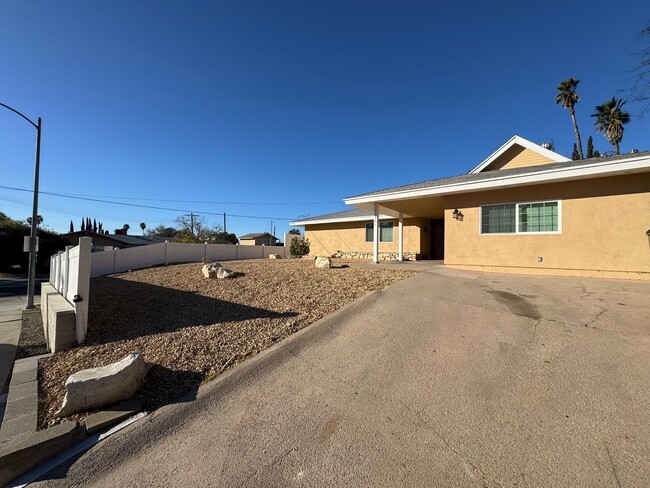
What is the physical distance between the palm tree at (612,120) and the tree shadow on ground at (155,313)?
115 feet

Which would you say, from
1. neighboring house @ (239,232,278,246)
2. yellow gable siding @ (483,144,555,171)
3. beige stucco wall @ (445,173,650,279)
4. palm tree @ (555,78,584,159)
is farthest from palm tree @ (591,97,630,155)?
neighboring house @ (239,232,278,246)

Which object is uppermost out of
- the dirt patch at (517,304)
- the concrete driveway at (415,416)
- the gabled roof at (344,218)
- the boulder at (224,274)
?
the gabled roof at (344,218)

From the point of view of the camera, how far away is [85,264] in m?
5.02

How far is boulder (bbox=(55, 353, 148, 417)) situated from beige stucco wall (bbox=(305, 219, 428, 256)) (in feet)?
48.1

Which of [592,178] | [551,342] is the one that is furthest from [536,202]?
[551,342]

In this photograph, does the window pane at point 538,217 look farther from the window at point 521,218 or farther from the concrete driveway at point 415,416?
the concrete driveway at point 415,416

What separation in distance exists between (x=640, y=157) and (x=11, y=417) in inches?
483

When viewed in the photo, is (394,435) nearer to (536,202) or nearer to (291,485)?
(291,485)

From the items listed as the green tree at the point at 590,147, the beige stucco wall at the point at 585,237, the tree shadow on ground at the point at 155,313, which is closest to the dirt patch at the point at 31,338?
the tree shadow on ground at the point at 155,313

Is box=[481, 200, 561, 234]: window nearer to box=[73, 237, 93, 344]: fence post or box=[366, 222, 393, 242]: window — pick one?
box=[366, 222, 393, 242]: window

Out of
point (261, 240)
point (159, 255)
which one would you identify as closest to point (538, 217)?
point (159, 255)

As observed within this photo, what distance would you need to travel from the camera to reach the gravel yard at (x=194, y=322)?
3.73m

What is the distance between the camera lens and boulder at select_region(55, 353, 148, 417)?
3076 mm

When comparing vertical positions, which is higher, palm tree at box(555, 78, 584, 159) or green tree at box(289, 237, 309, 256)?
palm tree at box(555, 78, 584, 159)
